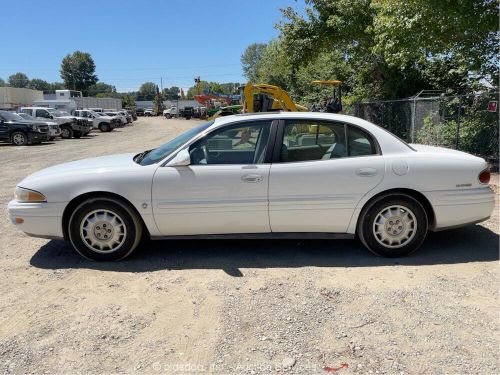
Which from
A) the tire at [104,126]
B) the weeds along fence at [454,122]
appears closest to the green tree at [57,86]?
the tire at [104,126]

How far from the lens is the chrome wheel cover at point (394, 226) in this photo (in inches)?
181

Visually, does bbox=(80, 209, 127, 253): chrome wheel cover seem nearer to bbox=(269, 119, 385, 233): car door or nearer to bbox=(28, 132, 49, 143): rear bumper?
bbox=(269, 119, 385, 233): car door

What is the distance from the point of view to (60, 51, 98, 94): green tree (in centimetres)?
12925

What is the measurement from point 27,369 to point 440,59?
17.3 m

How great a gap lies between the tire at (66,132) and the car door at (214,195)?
2505 cm

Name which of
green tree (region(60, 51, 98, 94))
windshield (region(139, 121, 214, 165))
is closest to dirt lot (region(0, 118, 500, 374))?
windshield (region(139, 121, 214, 165))

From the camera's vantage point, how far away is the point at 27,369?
291cm

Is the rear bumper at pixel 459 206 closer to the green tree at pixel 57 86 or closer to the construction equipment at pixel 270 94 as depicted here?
the construction equipment at pixel 270 94

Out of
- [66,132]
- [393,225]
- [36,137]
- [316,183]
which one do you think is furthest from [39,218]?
[66,132]

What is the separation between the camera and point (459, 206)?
4.62 metres

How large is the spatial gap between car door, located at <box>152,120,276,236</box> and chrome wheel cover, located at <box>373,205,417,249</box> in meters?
1.14

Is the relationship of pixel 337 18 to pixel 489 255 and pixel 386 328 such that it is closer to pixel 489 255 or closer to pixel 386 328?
pixel 489 255

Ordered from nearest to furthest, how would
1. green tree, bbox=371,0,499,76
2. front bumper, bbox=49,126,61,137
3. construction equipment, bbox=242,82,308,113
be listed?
1. green tree, bbox=371,0,499,76
2. construction equipment, bbox=242,82,308,113
3. front bumper, bbox=49,126,61,137

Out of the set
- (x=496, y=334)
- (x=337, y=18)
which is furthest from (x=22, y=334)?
(x=337, y=18)
